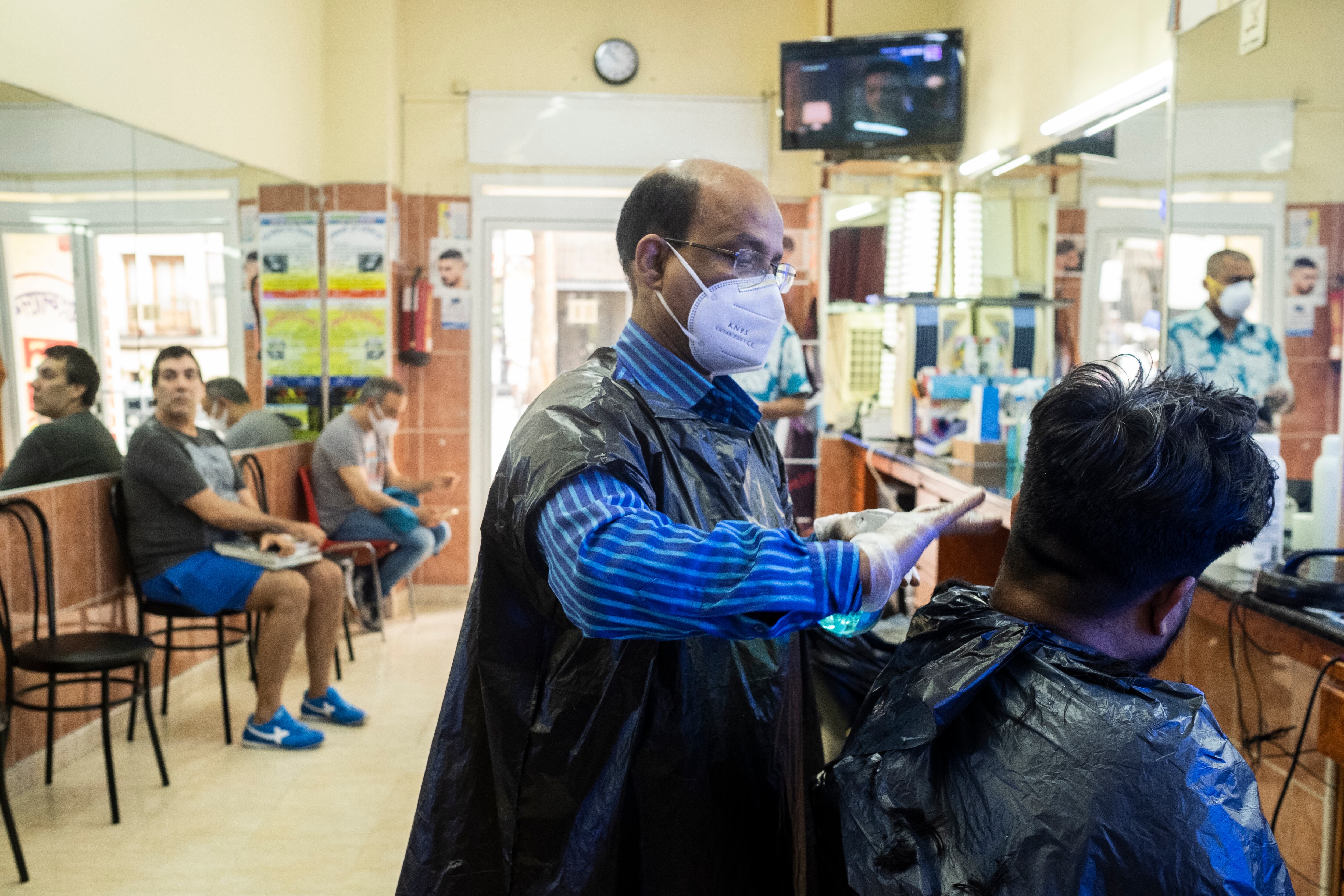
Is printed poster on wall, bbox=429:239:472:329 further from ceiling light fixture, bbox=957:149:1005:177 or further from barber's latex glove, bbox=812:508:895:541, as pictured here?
barber's latex glove, bbox=812:508:895:541

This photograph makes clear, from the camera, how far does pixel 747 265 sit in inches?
50.7

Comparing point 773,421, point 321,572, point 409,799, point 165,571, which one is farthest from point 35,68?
point 773,421

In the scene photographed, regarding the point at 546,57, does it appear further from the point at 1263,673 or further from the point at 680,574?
the point at 680,574

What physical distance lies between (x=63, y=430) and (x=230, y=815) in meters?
1.27

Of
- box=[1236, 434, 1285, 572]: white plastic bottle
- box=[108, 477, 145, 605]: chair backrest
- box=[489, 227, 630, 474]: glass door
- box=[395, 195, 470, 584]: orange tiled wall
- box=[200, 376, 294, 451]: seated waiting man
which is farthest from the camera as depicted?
box=[489, 227, 630, 474]: glass door

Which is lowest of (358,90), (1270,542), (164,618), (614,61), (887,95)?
(164,618)

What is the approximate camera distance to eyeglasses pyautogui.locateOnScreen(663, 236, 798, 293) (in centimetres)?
126

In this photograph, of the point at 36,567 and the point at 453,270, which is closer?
the point at 36,567

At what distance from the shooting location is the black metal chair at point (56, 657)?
2760mm

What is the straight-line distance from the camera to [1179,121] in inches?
103

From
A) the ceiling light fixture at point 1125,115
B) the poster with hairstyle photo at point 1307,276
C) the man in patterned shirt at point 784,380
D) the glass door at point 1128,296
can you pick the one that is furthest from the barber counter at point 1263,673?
the ceiling light fixture at point 1125,115

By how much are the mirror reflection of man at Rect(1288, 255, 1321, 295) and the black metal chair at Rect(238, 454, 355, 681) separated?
342cm

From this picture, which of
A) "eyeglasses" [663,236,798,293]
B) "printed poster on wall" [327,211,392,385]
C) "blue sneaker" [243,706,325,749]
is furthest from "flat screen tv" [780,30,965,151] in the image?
"eyeglasses" [663,236,798,293]

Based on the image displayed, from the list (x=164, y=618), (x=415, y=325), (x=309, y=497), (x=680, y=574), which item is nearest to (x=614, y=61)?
(x=415, y=325)
